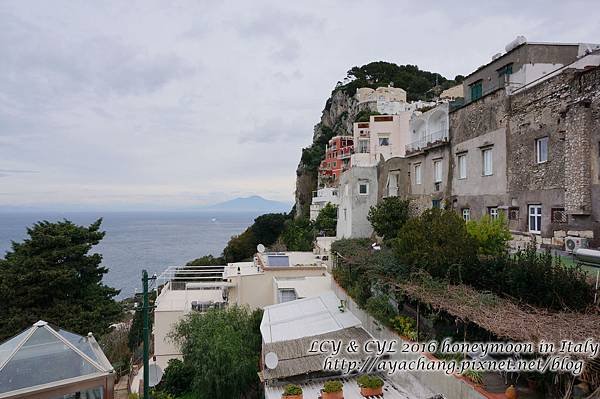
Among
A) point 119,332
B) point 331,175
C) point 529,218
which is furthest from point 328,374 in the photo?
point 331,175

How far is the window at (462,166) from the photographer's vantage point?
19000 millimetres

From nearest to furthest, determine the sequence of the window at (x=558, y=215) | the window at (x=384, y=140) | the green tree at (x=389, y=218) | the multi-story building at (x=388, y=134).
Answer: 1. the window at (x=558, y=215)
2. the green tree at (x=389, y=218)
3. the multi-story building at (x=388, y=134)
4. the window at (x=384, y=140)

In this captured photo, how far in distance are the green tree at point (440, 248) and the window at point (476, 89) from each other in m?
11.7

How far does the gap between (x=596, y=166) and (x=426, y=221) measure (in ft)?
17.4

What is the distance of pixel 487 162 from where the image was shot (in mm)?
17391

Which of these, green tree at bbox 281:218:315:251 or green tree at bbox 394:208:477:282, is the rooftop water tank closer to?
green tree at bbox 394:208:477:282

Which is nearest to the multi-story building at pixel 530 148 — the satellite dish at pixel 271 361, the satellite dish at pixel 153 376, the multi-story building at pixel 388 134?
the satellite dish at pixel 271 361

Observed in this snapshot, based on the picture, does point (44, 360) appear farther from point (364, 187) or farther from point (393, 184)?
point (393, 184)

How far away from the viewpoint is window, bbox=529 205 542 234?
47.3 ft

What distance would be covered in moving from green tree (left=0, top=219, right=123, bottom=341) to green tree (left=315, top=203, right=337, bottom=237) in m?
23.2

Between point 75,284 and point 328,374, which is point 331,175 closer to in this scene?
point 75,284

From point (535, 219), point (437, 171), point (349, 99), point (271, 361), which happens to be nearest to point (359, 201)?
point (437, 171)

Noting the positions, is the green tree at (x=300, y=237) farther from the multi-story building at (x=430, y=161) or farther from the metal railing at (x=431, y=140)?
the metal railing at (x=431, y=140)

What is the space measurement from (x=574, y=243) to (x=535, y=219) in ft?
8.46
